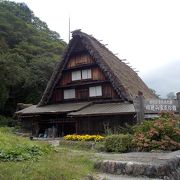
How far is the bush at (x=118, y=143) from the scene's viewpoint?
13555 mm

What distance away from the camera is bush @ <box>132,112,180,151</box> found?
1254 centimetres

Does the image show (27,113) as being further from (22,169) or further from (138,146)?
(22,169)

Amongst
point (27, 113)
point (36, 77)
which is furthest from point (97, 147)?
point (36, 77)

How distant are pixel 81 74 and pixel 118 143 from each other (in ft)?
44.3

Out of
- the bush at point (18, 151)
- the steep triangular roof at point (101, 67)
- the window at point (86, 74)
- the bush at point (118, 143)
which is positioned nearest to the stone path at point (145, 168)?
the bush at point (18, 151)

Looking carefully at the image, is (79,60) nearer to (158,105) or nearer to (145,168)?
(158,105)

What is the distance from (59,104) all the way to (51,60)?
18400mm

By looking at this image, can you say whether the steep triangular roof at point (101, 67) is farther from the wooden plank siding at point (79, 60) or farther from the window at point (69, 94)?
the window at point (69, 94)

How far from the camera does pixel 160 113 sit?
15109mm

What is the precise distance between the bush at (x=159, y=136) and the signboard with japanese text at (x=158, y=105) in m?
1.92

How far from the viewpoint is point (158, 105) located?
1602 cm

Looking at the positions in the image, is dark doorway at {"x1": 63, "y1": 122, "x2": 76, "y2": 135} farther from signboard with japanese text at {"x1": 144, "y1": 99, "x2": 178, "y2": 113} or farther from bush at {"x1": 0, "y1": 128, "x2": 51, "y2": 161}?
bush at {"x1": 0, "y1": 128, "x2": 51, "y2": 161}

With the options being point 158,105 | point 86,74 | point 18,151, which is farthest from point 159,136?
point 86,74

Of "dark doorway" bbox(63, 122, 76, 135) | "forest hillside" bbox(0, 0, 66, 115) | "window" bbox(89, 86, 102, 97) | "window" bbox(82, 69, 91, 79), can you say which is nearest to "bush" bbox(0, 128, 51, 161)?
"window" bbox(89, 86, 102, 97)
